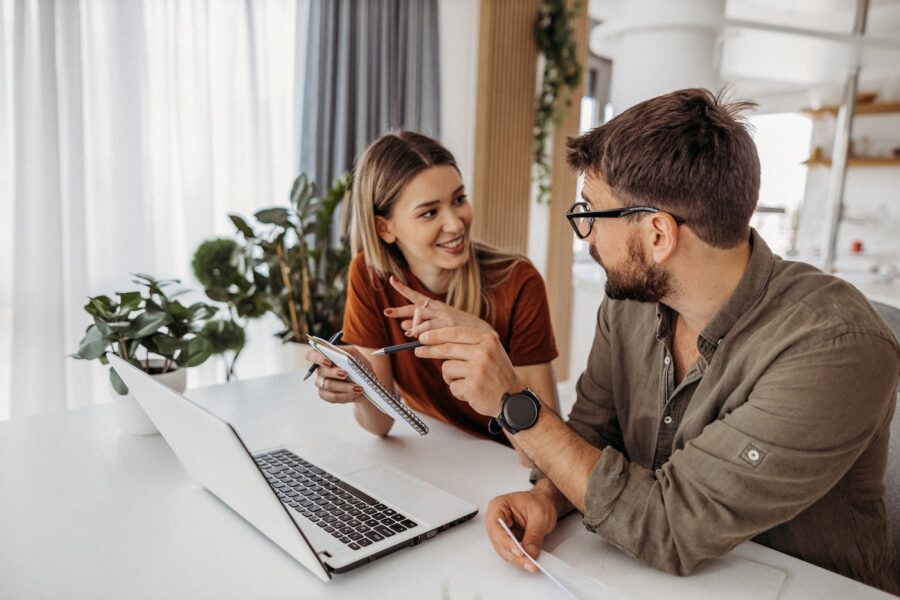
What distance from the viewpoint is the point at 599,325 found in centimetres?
142

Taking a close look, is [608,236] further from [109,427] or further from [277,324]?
[277,324]

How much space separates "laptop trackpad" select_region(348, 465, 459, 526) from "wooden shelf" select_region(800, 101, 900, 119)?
496 cm

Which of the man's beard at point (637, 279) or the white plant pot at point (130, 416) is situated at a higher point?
the man's beard at point (637, 279)

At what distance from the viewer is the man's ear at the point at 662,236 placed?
1.05 metres

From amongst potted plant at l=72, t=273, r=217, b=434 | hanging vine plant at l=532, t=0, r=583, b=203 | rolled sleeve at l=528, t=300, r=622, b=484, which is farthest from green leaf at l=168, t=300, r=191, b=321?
hanging vine plant at l=532, t=0, r=583, b=203

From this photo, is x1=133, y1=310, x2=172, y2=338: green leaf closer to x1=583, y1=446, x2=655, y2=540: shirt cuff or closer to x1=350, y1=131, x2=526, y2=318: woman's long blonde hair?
x1=350, y1=131, x2=526, y2=318: woman's long blonde hair

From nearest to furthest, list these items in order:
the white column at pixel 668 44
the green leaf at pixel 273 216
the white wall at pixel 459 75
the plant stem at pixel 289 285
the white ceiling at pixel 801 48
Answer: the green leaf at pixel 273 216 < the plant stem at pixel 289 285 < the white column at pixel 668 44 < the white ceiling at pixel 801 48 < the white wall at pixel 459 75

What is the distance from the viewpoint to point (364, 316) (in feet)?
5.55

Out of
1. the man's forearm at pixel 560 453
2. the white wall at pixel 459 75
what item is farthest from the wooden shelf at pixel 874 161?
the man's forearm at pixel 560 453

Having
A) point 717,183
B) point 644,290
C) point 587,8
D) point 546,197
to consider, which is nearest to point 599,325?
point 644,290

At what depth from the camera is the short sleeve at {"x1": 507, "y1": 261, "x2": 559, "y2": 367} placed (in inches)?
66.0

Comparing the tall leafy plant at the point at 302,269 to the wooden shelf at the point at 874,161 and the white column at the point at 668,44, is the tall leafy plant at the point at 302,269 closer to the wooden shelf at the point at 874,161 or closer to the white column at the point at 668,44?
the white column at the point at 668,44

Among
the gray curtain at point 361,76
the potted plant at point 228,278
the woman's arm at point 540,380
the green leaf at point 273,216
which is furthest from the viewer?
the gray curtain at point 361,76

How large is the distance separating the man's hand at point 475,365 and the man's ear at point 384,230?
738mm
